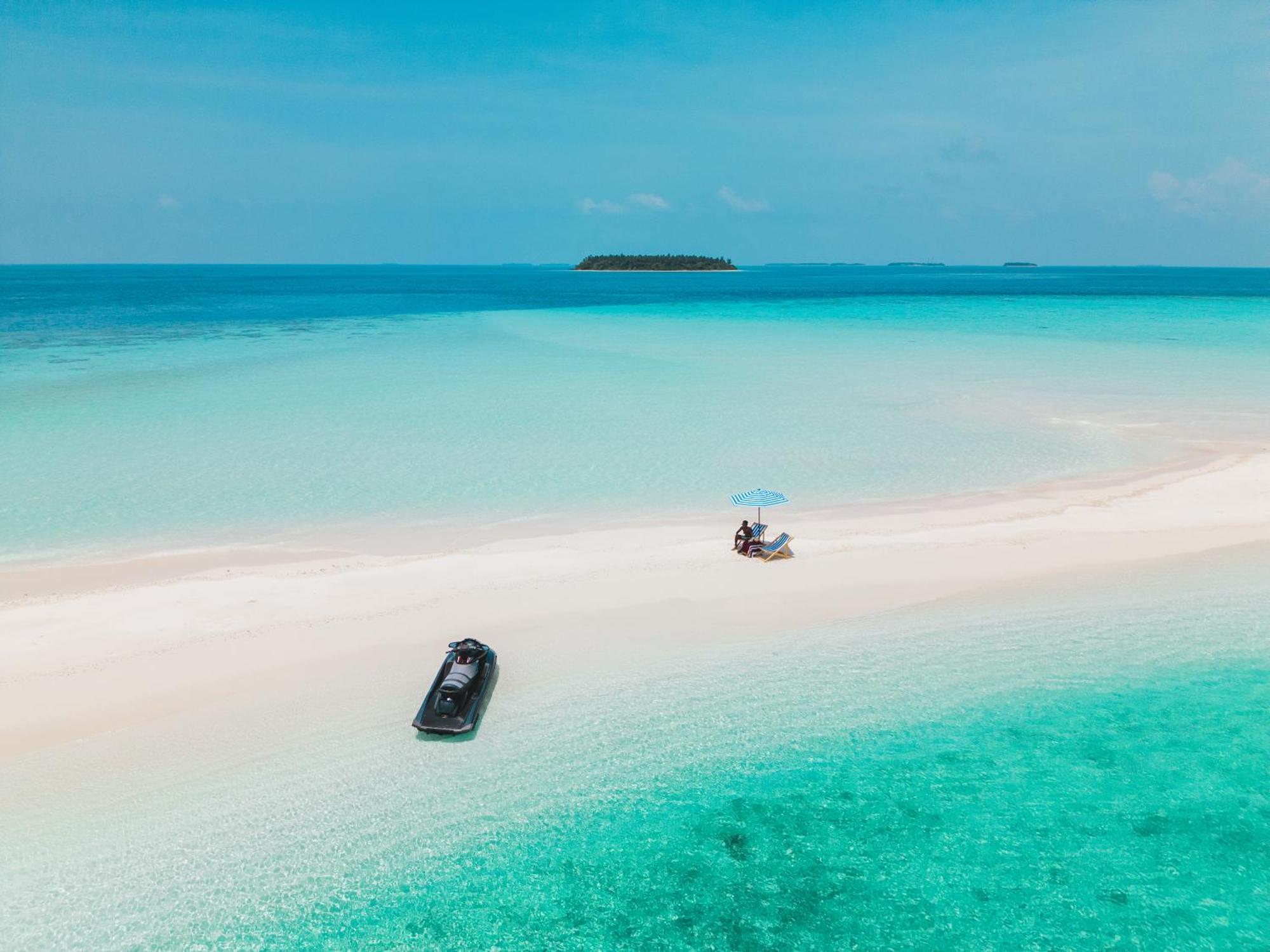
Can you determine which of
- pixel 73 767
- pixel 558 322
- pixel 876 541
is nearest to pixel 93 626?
pixel 73 767

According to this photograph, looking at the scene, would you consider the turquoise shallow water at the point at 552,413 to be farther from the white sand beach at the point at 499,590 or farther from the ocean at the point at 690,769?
the white sand beach at the point at 499,590

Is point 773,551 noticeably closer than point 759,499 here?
Yes

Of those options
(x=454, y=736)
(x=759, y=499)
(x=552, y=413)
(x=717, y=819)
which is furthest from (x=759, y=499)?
(x=552, y=413)

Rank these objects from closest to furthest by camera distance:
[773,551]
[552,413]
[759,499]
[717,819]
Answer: [717,819], [773,551], [759,499], [552,413]

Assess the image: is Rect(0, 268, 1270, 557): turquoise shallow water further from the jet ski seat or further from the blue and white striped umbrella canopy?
the jet ski seat

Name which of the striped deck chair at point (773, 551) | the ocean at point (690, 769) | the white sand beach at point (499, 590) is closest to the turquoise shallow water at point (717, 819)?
the ocean at point (690, 769)

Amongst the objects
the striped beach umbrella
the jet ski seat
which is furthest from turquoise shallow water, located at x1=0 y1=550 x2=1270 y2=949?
the striped beach umbrella

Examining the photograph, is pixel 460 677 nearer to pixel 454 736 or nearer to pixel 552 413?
pixel 454 736
